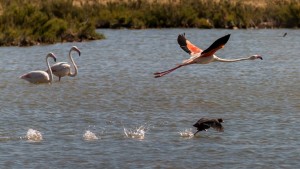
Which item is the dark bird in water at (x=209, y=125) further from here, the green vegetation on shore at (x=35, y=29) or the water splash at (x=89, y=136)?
the green vegetation on shore at (x=35, y=29)

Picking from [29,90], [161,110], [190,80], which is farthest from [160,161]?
[190,80]

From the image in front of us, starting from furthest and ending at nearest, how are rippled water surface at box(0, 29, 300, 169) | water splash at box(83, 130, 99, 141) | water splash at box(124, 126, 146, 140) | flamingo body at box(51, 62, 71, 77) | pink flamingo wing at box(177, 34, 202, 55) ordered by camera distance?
flamingo body at box(51, 62, 71, 77) → pink flamingo wing at box(177, 34, 202, 55) → water splash at box(124, 126, 146, 140) → water splash at box(83, 130, 99, 141) → rippled water surface at box(0, 29, 300, 169)

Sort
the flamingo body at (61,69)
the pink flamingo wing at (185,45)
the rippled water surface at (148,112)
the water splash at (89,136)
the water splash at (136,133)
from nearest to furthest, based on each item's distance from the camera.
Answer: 1. the rippled water surface at (148,112)
2. the water splash at (89,136)
3. the water splash at (136,133)
4. the pink flamingo wing at (185,45)
5. the flamingo body at (61,69)

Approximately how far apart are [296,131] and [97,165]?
326cm

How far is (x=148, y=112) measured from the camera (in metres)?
13.0

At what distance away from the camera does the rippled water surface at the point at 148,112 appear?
9.54 m

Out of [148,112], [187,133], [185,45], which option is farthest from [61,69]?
[187,133]

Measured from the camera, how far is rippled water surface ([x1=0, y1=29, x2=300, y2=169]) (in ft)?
31.3

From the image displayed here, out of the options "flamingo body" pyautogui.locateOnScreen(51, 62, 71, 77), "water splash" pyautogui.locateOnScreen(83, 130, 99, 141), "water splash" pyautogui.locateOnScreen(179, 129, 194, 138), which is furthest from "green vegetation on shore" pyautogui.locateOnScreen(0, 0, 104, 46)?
"water splash" pyautogui.locateOnScreen(179, 129, 194, 138)

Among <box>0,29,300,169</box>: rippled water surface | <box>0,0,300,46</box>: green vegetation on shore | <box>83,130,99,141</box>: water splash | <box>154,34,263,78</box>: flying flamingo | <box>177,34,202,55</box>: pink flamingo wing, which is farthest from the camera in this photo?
<box>0,0,300,46</box>: green vegetation on shore

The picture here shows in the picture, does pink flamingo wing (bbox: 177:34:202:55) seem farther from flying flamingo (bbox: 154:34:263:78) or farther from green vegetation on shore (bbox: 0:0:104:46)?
green vegetation on shore (bbox: 0:0:104:46)

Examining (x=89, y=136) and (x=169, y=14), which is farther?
(x=169, y=14)

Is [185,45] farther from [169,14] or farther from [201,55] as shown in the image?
[169,14]

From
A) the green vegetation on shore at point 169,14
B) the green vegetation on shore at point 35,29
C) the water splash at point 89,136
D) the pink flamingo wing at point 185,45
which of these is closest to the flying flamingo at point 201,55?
the pink flamingo wing at point 185,45
